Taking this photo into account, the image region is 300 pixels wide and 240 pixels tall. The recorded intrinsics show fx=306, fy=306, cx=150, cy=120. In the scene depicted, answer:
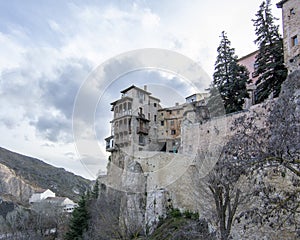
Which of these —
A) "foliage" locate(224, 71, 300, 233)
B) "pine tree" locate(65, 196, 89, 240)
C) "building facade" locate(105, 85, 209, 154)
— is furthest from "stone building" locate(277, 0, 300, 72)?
"pine tree" locate(65, 196, 89, 240)

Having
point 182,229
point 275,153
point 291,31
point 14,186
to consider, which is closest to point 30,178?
point 14,186

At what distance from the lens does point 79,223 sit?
28.4 meters

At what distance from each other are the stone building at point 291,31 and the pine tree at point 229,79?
586cm

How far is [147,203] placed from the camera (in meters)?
22.1

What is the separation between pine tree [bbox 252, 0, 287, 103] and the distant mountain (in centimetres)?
6245

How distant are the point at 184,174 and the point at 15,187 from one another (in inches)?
2957

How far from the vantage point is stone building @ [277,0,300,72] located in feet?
65.0

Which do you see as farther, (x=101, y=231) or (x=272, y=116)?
(x=101, y=231)

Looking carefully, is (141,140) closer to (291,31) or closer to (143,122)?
(143,122)

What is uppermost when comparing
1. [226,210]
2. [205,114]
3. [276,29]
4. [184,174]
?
[276,29]

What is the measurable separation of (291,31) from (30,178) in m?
94.6

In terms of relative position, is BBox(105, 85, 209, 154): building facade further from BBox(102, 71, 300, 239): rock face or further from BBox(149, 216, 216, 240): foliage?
BBox(149, 216, 216, 240): foliage

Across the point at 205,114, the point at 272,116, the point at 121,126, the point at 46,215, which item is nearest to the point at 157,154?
the point at 205,114

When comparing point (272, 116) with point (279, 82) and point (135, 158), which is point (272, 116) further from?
point (135, 158)
